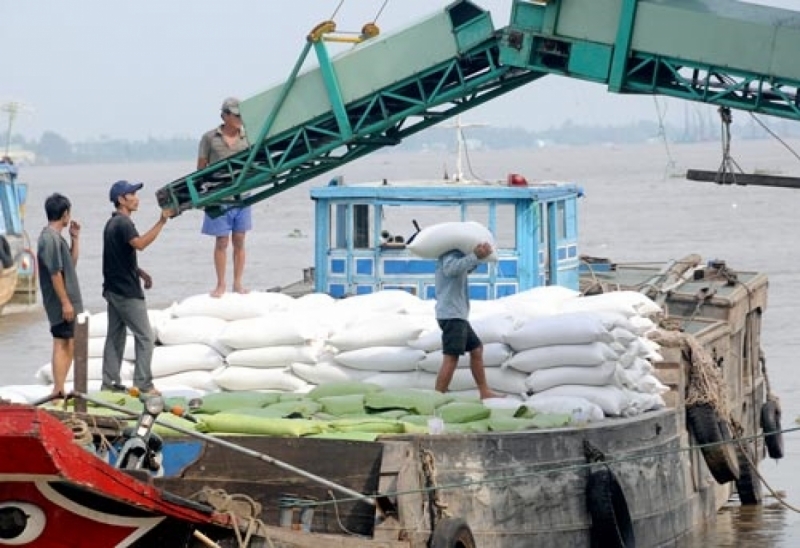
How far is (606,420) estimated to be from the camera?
492 inches

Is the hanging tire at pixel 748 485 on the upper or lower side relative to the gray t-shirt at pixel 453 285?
lower

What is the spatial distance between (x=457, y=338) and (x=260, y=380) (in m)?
1.45

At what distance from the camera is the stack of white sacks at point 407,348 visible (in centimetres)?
1265

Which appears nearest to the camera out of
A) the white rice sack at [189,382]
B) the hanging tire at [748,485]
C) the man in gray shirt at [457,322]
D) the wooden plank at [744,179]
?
the wooden plank at [744,179]

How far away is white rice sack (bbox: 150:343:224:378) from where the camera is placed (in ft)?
44.3

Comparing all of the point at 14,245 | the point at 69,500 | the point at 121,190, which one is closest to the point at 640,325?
the point at 121,190

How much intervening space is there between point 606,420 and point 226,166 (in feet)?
15.0

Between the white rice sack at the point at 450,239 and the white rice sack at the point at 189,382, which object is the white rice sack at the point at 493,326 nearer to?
the white rice sack at the point at 450,239

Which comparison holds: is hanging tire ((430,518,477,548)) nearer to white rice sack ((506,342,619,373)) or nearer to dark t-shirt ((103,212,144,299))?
white rice sack ((506,342,619,373))

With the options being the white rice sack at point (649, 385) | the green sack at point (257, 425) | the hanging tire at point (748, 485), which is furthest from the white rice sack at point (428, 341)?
the hanging tire at point (748, 485)

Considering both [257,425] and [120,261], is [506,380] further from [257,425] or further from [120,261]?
[120,261]

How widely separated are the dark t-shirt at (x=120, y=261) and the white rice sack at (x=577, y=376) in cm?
273

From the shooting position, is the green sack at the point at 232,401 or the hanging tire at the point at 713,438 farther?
the hanging tire at the point at 713,438

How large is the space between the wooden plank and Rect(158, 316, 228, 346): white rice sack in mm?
3541
